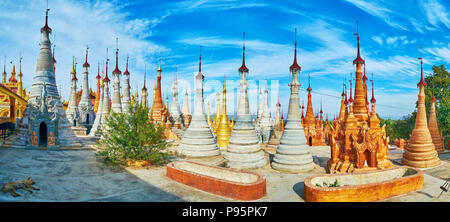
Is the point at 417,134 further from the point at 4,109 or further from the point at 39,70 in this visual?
the point at 4,109

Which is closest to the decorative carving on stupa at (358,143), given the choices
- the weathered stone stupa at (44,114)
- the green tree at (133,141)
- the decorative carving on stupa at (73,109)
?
the green tree at (133,141)

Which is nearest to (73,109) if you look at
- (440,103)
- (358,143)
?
(358,143)

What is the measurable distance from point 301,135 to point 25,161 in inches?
659

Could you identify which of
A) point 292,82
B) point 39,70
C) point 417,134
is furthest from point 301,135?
point 39,70

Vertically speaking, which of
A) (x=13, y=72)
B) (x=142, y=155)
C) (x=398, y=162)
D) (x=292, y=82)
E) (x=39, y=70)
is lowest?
(x=398, y=162)

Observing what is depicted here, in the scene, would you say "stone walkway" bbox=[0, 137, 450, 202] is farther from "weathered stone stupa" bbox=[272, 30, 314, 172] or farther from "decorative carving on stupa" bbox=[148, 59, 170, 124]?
"decorative carving on stupa" bbox=[148, 59, 170, 124]

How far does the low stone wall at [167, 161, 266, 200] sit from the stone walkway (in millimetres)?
284

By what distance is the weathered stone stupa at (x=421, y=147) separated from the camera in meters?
18.2

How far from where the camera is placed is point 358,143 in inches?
589

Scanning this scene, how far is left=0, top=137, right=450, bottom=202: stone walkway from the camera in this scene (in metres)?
9.62

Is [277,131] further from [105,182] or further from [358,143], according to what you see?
[105,182]

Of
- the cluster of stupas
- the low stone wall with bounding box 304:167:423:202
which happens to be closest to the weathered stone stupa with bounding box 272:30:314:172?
the cluster of stupas

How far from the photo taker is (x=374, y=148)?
48.0 feet

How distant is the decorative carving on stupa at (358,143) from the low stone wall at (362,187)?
7.70ft
